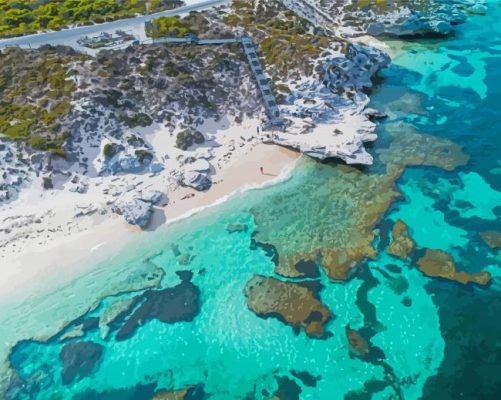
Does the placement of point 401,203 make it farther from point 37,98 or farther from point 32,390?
point 37,98

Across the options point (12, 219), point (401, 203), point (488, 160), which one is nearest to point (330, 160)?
point (401, 203)

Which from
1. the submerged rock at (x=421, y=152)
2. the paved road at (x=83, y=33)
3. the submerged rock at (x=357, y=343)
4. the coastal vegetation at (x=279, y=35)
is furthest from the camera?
the paved road at (x=83, y=33)

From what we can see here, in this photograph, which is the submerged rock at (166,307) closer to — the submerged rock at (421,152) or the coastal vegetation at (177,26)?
the submerged rock at (421,152)

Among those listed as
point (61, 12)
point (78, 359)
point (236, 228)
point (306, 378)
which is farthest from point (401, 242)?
point (61, 12)

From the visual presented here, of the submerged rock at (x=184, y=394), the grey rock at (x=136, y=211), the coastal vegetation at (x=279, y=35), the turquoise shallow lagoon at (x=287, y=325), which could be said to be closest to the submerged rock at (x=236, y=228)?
the turquoise shallow lagoon at (x=287, y=325)

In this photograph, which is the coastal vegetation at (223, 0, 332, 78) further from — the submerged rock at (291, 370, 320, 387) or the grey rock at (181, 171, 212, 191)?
the submerged rock at (291, 370, 320, 387)
